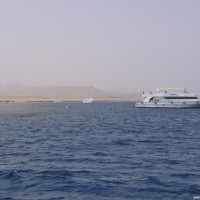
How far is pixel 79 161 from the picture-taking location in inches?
984

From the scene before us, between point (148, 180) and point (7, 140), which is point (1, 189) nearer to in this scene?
point (148, 180)

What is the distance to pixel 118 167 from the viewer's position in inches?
894

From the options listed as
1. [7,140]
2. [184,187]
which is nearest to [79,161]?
[184,187]

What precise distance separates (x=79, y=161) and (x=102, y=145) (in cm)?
812

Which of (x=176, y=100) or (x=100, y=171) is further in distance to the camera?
(x=176, y=100)

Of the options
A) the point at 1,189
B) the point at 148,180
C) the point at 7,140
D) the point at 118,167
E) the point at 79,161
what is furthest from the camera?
the point at 7,140

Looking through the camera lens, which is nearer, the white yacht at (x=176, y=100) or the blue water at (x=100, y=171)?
the blue water at (x=100, y=171)

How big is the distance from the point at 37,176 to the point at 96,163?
487 centimetres

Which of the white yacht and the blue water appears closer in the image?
the blue water

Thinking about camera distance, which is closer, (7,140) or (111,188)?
(111,188)

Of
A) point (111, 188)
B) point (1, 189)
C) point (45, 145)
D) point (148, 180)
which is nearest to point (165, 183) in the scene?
point (148, 180)

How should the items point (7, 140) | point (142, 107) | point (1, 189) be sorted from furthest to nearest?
point (142, 107)
point (7, 140)
point (1, 189)

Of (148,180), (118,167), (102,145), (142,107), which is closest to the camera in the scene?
(148,180)

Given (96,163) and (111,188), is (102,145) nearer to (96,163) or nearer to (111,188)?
(96,163)
